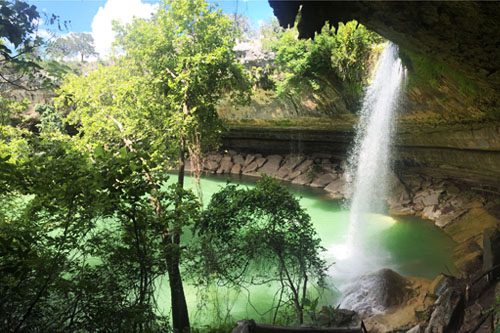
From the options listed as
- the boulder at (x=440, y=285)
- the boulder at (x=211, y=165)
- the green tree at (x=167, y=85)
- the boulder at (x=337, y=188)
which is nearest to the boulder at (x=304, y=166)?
the boulder at (x=337, y=188)

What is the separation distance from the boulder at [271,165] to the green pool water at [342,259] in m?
4.67

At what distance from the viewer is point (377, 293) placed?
260 inches

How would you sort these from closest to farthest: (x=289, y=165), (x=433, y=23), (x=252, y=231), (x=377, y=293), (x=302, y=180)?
(x=433, y=23), (x=252, y=231), (x=377, y=293), (x=302, y=180), (x=289, y=165)

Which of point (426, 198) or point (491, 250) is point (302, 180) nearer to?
point (426, 198)

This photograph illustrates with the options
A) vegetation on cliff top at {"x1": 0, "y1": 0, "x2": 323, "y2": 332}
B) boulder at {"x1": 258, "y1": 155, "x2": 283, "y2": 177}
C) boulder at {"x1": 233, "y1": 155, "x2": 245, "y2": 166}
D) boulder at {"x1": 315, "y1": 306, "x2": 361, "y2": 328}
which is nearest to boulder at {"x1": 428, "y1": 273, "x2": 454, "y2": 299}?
boulder at {"x1": 315, "y1": 306, "x2": 361, "y2": 328}

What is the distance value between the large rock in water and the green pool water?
0.36m

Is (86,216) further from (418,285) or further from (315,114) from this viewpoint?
(315,114)

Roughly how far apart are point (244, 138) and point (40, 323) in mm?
17868

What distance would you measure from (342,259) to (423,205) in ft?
16.0

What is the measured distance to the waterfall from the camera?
9.77 metres

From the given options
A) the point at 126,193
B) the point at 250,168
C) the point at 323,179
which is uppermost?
the point at 250,168

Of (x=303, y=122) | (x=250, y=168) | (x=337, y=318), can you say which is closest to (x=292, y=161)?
(x=250, y=168)

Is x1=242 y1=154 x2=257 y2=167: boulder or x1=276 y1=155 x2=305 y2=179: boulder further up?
x1=242 y1=154 x2=257 y2=167: boulder

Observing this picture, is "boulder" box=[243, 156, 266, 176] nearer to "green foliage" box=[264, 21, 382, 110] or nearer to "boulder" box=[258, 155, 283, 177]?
"boulder" box=[258, 155, 283, 177]
